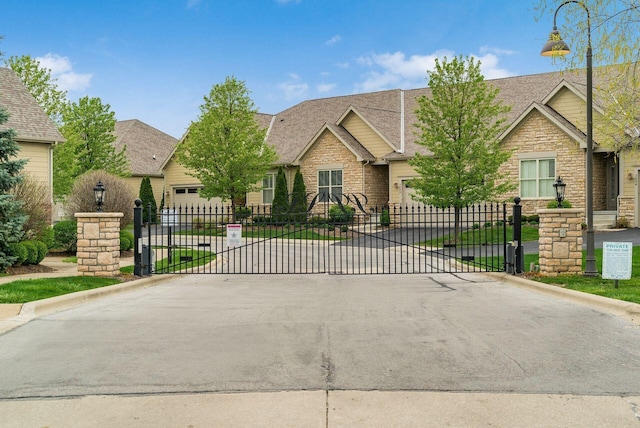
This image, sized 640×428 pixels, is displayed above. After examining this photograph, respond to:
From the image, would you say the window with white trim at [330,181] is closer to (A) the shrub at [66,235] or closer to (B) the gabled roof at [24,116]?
(B) the gabled roof at [24,116]

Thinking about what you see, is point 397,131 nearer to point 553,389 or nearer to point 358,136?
point 358,136

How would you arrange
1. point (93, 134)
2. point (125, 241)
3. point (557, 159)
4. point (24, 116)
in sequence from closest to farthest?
point (125, 241) → point (24, 116) → point (557, 159) → point (93, 134)

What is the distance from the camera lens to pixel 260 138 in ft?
114

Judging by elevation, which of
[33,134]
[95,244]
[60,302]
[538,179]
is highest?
[33,134]

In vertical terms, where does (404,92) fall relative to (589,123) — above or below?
above

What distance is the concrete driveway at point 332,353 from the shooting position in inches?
236

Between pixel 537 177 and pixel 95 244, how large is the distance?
22.3 m

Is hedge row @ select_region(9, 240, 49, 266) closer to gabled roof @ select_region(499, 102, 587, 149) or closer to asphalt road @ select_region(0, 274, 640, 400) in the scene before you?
asphalt road @ select_region(0, 274, 640, 400)

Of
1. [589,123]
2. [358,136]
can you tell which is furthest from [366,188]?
[589,123]

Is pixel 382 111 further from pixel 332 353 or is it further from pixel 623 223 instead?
pixel 332 353

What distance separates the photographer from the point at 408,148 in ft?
116

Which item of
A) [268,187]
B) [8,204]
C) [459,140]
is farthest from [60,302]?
[268,187]

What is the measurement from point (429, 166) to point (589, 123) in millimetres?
11982

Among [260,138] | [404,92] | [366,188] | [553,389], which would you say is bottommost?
[553,389]
